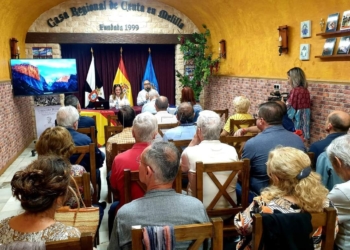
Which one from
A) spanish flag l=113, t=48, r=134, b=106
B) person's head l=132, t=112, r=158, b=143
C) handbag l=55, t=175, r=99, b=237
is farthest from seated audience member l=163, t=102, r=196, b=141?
spanish flag l=113, t=48, r=134, b=106

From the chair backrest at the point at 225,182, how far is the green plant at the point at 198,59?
5.44 metres

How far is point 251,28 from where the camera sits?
6.04 metres

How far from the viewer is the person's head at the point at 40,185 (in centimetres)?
129

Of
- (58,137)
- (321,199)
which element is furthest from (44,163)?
(321,199)

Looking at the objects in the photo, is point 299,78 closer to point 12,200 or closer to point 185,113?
point 185,113

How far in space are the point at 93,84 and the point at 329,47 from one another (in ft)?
17.3

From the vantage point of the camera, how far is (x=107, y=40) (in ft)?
24.1

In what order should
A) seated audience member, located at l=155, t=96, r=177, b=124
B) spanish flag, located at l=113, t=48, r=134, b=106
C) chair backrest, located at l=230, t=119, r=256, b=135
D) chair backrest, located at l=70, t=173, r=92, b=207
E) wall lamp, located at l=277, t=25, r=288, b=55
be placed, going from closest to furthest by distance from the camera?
chair backrest, located at l=70, t=173, r=92, b=207
chair backrest, located at l=230, t=119, r=256, b=135
seated audience member, located at l=155, t=96, r=177, b=124
wall lamp, located at l=277, t=25, r=288, b=55
spanish flag, located at l=113, t=48, r=134, b=106

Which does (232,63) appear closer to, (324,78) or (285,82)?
(285,82)

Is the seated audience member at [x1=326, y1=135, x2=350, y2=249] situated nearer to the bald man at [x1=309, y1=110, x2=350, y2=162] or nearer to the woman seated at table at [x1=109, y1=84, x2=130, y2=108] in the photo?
the bald man at [x1=309, y1=110, x2=350, y2=162]

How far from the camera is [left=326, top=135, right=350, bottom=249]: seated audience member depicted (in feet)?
5.43

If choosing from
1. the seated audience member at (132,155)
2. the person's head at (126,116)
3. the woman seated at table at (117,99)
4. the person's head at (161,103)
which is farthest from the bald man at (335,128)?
the woman seated at table at (117,99)

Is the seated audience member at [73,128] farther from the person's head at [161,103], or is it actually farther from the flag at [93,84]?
the flag at [93,84]

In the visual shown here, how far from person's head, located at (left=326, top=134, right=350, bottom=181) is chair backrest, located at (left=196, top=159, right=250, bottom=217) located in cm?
55
